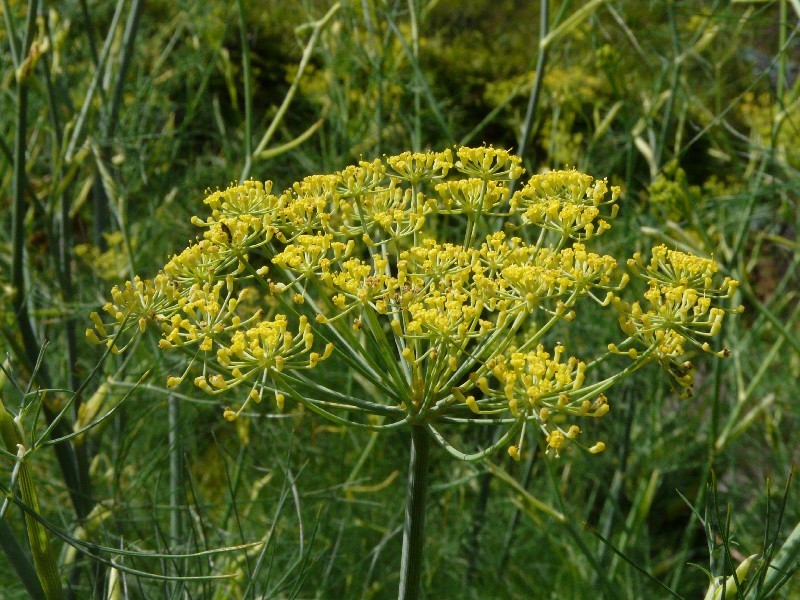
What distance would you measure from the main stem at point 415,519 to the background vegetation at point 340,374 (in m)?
0.46

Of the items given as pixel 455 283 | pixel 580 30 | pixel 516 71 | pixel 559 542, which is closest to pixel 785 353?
pixel 559 542

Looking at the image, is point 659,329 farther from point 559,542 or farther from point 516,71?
point 516,71

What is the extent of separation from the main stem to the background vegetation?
0.46 m

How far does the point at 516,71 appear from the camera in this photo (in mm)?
8750

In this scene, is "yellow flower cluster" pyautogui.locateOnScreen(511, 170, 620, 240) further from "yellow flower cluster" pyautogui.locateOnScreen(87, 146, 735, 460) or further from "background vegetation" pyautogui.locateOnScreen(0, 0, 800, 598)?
"background vegetation" pyautogui.locateOnScreen(0, 0, 800, 598)

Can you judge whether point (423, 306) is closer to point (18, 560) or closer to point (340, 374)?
point (18, 560)

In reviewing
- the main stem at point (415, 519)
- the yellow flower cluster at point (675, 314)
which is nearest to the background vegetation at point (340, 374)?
the yellow flower cluster at point (675, 314)

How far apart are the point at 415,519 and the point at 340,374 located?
2.61 metres

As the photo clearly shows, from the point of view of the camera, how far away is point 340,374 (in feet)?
12.2

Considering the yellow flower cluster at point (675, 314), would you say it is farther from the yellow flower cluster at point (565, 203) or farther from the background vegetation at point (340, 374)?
the background vegetation at point (340, 374)

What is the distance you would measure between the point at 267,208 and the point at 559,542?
2.70 metres

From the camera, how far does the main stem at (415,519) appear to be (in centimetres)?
113

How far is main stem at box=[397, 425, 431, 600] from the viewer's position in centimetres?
113

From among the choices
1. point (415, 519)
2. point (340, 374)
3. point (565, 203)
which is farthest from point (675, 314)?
point (340, 374)
